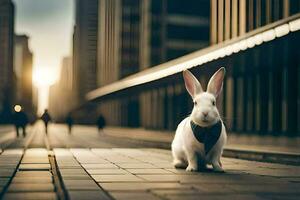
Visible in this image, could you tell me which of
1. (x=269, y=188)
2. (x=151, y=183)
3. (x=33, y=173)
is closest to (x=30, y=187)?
(x=151, y=183)

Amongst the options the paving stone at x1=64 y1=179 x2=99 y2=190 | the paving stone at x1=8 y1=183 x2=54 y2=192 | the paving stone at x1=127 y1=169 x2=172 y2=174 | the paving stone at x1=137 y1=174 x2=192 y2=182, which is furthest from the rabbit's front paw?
the paving stone at x1=8 y1=183 x2=54 y2=192

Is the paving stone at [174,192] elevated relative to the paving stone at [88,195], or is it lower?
lower

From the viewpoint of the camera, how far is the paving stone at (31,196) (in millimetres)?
6730

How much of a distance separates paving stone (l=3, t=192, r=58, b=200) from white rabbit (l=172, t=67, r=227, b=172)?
3.01 meters

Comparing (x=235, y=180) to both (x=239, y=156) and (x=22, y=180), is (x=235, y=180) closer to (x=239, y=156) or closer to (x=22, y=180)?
(x=22, y=180)

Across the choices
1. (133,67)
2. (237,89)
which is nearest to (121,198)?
(237,89)

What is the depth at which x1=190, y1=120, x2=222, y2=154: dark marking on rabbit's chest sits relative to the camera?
9.41 meters

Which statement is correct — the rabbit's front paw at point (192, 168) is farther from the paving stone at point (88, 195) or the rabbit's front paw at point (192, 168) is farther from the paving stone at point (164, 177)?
the paving stone at point (88, 195)

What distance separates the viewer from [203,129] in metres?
9.41

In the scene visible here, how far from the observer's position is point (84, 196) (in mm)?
6734

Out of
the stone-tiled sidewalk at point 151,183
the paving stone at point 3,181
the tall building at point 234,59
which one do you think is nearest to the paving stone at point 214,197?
the stone-tiled sidewalk at point 151,183

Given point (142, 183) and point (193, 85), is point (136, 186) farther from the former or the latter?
point (193, 85)

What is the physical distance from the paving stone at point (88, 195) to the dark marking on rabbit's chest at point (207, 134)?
266cm

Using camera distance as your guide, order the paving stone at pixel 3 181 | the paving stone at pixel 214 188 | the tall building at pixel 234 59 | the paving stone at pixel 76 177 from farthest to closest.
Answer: the tall building at pixel 234 59 → the paving stone at pixel 76 177 → the paving stone at pixel 3 181 → the paving stone at pixel 214 188
